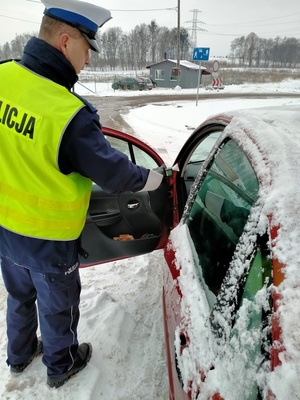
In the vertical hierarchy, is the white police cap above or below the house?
below

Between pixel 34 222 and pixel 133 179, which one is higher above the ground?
pixel 133 179

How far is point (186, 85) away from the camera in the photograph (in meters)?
34.0

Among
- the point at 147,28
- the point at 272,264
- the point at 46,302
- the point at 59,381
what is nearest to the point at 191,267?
the point at 272,264

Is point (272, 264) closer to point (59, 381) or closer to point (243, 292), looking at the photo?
point (243, 292)

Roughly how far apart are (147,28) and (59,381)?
93772 millimetres

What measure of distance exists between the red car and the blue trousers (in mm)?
573

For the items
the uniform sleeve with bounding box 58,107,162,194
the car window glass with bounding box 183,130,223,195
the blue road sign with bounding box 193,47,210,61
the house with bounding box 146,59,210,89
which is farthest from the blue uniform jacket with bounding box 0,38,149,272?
the house with bounding box 146,59,210,89

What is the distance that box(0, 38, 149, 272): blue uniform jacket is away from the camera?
4.47 feet

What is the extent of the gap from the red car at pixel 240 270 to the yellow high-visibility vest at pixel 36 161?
62 centimetres

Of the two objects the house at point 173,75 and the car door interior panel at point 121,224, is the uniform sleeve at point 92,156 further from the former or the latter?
the house at point 173,75

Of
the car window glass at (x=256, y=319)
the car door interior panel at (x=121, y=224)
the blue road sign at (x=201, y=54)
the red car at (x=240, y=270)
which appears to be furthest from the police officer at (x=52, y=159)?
the blue road sign at (x=201, y=54)

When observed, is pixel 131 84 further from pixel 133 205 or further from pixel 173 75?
pixel 133 205

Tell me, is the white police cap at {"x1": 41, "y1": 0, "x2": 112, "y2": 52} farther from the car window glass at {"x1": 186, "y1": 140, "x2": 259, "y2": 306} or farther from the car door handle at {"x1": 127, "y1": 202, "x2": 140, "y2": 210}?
the car door handle at {"x1": 127, "y1": 202, "x2": 140, "y2": 210}

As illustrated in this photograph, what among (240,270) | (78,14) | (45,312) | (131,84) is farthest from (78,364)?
(131,84)
